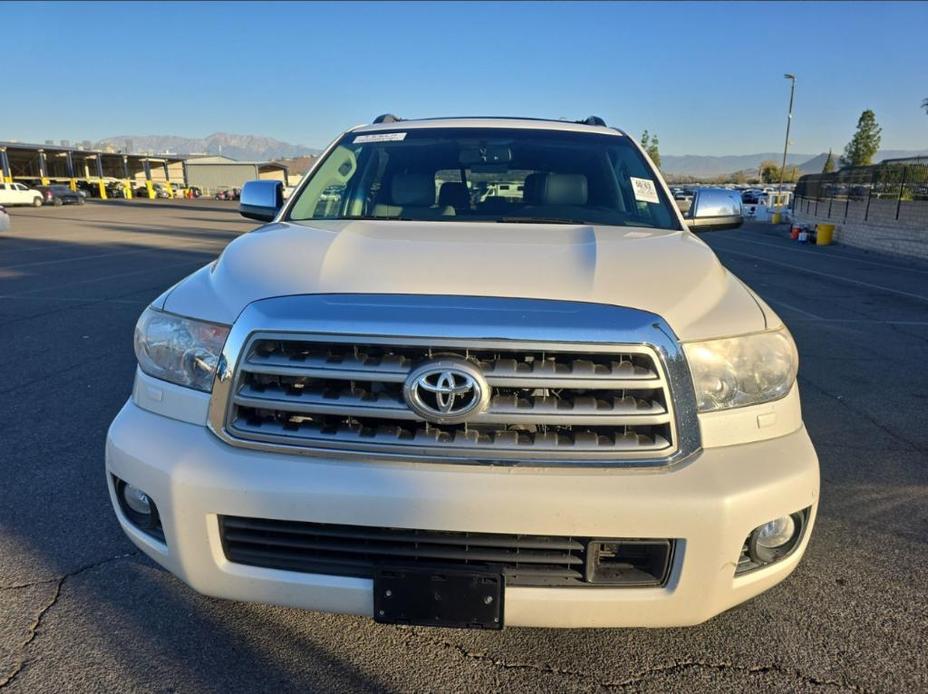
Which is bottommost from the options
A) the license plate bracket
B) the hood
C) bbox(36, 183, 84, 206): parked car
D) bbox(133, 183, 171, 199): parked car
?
bbox(133, 183, 171, 199): parked car

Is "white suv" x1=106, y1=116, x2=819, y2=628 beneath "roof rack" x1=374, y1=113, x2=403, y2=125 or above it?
beneath

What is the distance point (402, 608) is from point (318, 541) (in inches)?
12.0

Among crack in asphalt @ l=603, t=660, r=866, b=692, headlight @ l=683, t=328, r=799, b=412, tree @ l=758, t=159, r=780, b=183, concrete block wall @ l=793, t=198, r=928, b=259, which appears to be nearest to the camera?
headlight @ l=683, t=328, r=799, b=412

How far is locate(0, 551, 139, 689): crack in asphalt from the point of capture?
2150mm

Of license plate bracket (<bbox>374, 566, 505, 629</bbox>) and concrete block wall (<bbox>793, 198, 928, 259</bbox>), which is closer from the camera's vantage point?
license plate bracket (<bbox>374, 566, 505, 629</bbox>)

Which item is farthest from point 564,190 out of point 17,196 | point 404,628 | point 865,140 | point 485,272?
point 865,140

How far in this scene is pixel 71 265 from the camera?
42.3 feet

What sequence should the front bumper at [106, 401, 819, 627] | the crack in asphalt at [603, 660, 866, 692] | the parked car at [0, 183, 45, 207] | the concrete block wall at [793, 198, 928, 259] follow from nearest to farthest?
the front bumper at [106, 401, 819, 627]
the crack in asphalt at [603, 660, 866, 692]
the concrete block wall at [793, 198, 928, 259]
the parked car at [0, 183, 45, 207]

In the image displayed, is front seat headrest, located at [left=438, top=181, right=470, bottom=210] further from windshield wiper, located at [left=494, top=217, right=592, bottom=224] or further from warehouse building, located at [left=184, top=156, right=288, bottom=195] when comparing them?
warehouse building, located at [left=184, top=156, right=288, bottom=195]

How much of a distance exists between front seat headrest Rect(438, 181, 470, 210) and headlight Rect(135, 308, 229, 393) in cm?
150

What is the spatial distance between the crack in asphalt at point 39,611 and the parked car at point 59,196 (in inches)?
1992

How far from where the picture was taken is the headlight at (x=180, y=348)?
2.01 m

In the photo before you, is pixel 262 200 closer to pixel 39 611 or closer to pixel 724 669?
pixel 39 611

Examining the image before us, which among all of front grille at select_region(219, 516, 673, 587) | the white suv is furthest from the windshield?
front grille at select_region(219, 516, 673, 587)
